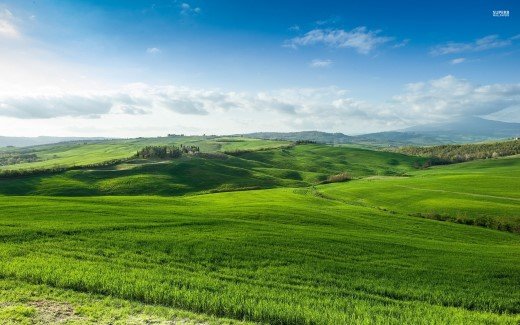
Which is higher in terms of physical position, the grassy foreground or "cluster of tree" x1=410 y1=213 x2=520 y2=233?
the grassy foreground

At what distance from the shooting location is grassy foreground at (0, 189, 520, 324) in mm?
22844

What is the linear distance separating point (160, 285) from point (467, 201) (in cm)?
7344

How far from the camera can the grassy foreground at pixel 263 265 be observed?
22.8 meters

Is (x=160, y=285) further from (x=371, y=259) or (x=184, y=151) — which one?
(x=184, y=151)

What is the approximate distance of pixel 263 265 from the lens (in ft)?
104

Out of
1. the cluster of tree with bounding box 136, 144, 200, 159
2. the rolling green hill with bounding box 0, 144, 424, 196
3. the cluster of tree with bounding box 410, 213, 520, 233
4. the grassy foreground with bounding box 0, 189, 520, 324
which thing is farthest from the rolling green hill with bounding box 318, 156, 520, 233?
the cluster of tree with bounding box 136, 144, 200, 159

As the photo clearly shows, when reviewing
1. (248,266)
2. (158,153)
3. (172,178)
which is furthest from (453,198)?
(158,153)

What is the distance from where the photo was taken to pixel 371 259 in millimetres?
35688

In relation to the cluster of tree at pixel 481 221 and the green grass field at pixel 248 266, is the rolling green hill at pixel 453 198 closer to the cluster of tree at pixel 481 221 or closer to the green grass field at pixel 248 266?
the cluster of tree at pixel 481 221

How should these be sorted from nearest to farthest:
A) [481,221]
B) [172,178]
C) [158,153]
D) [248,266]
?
1. [248,266]
2. [481,221]
3. [172,178]
4. [158,153]

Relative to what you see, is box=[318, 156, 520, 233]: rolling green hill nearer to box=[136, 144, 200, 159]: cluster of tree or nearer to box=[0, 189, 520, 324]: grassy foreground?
box=[0, 189, 520, 324]: grassy foreground

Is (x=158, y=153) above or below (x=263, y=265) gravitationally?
above

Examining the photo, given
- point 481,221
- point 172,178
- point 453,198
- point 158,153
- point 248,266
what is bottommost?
point 481,221

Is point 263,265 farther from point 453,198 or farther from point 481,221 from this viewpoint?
point 453,198
